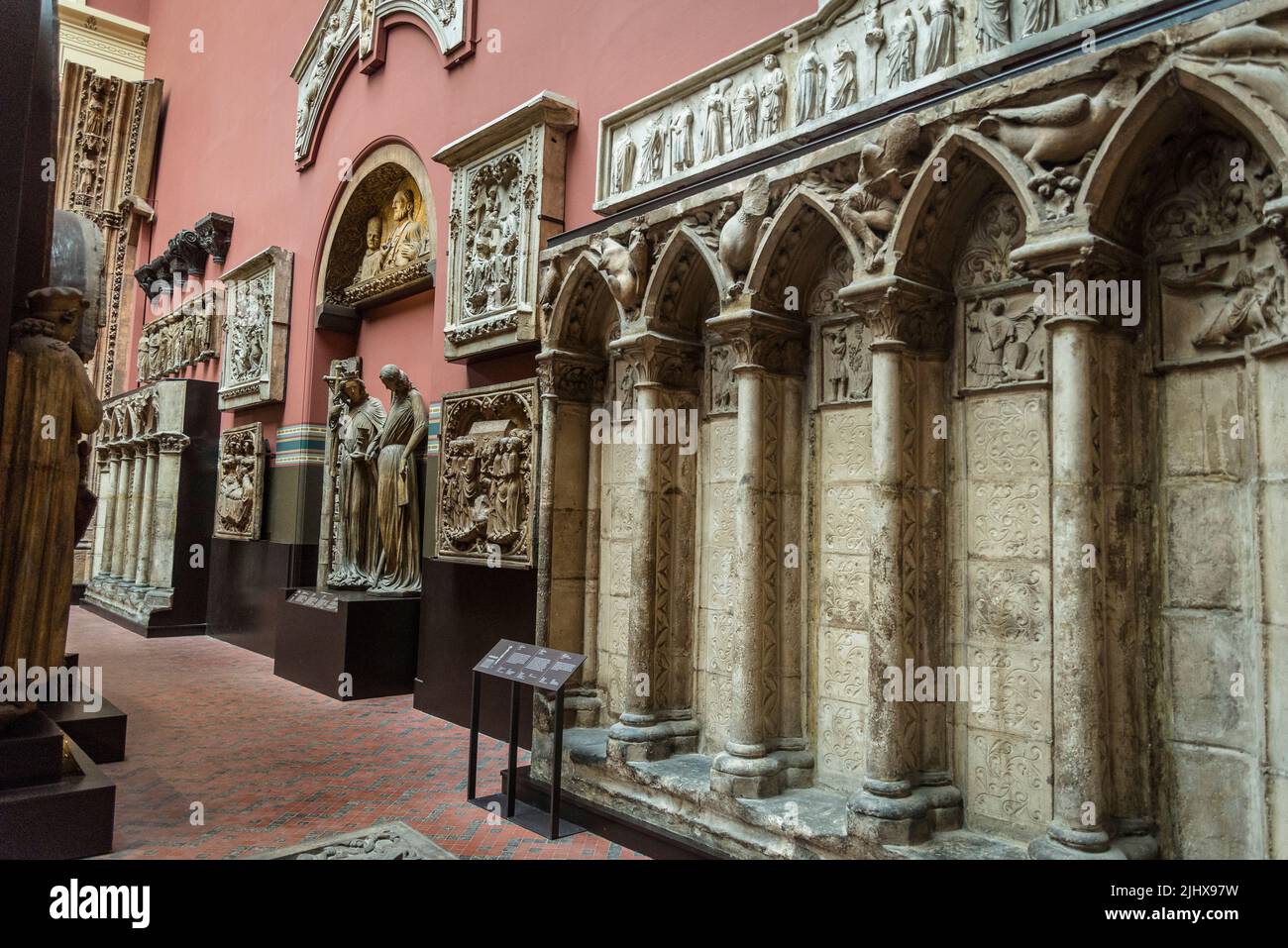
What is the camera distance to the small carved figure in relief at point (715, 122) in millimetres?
4824

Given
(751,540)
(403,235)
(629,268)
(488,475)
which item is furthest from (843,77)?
(403,235)

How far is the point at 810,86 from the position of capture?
436cm

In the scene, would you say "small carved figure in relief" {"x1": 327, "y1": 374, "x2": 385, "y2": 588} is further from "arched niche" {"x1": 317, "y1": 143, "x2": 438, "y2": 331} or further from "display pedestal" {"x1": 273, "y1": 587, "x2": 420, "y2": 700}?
"arched niche" {"x1": 317, "y1": 143, "x2": 438, "y2": 331}

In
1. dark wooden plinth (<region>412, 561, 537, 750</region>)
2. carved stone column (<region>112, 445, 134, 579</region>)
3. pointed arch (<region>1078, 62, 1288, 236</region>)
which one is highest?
pointed arch (<region>1078, 62, 1288, 236</region>)

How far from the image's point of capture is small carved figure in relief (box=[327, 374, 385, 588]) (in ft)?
26.8

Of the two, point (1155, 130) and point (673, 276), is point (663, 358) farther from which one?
point (1155, 130)

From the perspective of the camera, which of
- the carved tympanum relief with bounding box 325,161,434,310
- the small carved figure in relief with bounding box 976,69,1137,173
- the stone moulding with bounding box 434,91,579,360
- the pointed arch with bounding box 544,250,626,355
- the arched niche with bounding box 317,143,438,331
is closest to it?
the small carved figure in relief with bounding box 976,69,1137,173

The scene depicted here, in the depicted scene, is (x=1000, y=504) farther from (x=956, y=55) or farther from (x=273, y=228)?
(x=273, y=228)

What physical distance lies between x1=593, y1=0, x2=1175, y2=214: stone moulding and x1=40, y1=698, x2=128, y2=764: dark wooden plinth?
177 inches

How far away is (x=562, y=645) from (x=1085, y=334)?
3475 millimetres

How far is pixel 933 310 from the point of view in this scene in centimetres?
378

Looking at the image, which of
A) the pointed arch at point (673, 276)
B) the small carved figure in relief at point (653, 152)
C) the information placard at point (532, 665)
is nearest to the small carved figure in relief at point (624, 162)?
the small carved figure in relief at point (653, 152)

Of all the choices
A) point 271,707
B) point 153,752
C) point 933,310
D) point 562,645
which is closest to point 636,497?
point 562,645

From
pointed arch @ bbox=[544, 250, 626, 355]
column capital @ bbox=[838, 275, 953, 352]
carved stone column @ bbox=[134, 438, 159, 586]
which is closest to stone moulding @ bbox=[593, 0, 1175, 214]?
pointed arch @ bbox=[544, 250, 626, 355]
